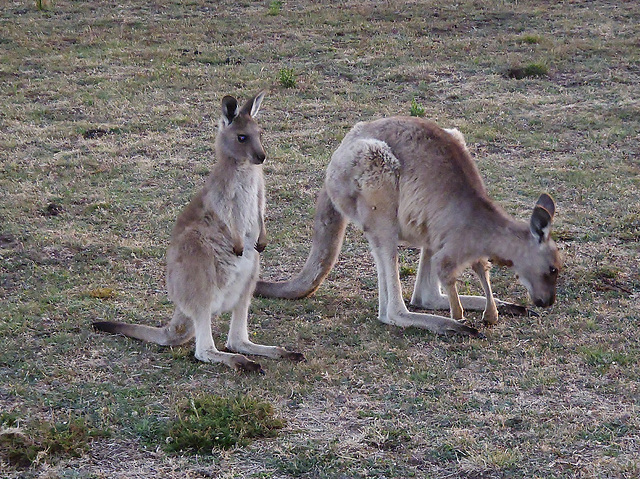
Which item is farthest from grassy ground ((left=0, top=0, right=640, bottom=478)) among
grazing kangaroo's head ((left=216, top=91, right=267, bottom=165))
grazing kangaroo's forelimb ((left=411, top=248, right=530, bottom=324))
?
grazing kangaroo's head ((left=216, top=91, right=267, bottom=165))

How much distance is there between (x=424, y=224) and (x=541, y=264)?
66cm

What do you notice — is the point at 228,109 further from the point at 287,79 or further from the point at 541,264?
the point at 287,79

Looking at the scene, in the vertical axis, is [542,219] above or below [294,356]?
above

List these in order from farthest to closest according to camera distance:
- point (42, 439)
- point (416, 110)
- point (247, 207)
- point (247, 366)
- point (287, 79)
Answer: point (287, 79) → point (416, 110) → point (247, 207) → point (247, 366) → point (42, 439)

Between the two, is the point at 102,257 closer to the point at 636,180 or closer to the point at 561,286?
the point at 561,286

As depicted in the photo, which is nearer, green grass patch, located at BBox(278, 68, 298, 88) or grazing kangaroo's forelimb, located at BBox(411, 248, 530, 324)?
grazing kangaroo's forelimb, located at BBox(411, 248, 530, 324)

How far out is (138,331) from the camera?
4305 mm

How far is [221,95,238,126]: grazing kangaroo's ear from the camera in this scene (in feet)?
14.4

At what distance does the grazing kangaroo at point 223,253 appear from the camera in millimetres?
4051

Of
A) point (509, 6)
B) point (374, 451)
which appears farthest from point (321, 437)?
point (509, 6)

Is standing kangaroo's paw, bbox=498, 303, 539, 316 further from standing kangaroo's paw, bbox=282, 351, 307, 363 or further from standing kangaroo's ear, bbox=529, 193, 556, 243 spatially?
standing kangaroo's paw, bbox=282, 351, 307, 363

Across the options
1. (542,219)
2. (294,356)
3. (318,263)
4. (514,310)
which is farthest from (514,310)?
(294,356)

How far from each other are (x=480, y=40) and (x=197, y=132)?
4.41 m

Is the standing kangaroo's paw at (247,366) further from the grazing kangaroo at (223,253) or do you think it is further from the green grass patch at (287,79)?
the green grass patch at (287,79)
